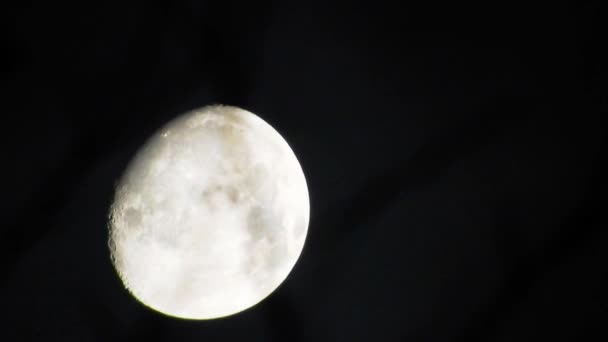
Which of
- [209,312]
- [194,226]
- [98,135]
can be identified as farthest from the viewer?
[98,135]

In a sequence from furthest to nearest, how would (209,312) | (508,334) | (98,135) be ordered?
(508,334), (98,135), (209,312)

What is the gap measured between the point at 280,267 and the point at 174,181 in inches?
10.8

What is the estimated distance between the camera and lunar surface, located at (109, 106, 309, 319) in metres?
0.91

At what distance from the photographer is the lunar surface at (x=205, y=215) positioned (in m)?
0.91

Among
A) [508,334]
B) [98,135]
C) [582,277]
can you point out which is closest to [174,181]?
[98,135]

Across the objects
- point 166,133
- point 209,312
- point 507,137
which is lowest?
point 209,312

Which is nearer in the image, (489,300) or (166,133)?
(166,133)

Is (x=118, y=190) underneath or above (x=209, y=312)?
above

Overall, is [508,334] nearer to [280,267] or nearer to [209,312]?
[280,267]

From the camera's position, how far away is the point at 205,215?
2.99ft

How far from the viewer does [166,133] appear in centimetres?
99

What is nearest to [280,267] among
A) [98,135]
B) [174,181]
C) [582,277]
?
[174,181]

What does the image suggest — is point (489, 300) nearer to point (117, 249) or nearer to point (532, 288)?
point (532, 288)

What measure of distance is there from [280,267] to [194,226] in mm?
217
